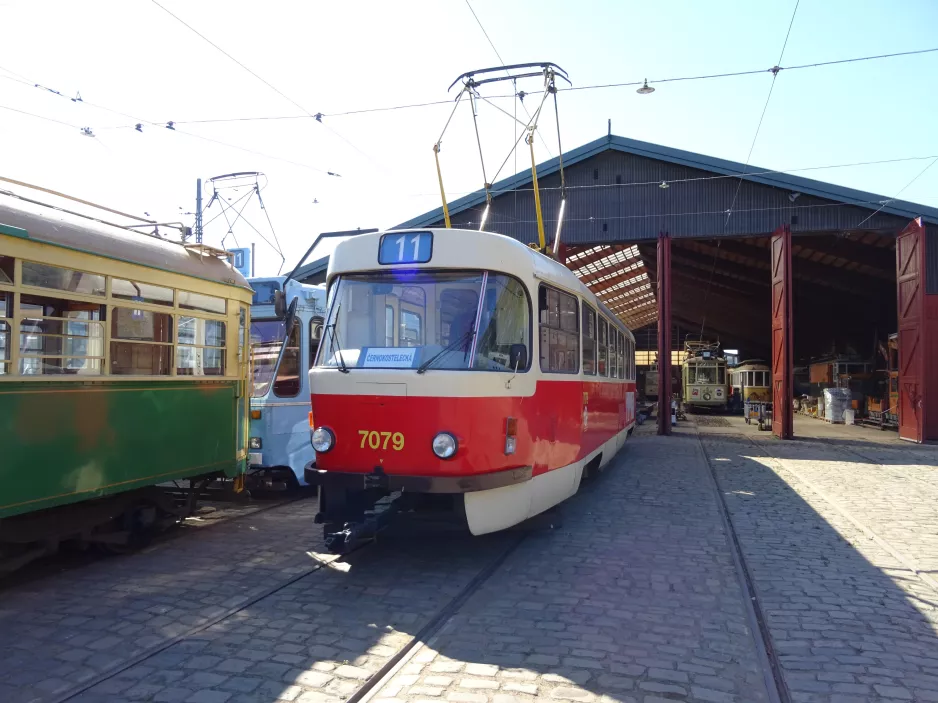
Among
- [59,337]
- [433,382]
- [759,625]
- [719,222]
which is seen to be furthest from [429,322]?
[719,222]

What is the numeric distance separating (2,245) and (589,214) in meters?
17.1

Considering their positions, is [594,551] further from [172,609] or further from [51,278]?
[51,278]

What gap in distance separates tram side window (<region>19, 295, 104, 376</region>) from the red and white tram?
1.82m

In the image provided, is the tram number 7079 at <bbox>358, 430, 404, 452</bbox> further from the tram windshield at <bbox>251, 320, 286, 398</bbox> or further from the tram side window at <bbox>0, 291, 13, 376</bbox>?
the tram windshield at <bbox>251, 320, 286, 398</bbox>

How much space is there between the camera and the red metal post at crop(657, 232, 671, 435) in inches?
789

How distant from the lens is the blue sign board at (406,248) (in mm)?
5961

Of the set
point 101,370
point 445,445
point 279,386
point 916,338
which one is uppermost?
point 916,338

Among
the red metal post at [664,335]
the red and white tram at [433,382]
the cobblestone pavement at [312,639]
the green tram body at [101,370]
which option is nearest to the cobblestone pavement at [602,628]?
the cobblestone pavement at [312,639]

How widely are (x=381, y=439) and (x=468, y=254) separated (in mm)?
1658

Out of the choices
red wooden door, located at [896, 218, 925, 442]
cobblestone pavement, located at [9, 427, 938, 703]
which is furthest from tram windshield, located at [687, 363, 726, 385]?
cobblestone pavement, located at [9, 427, 938, 703]

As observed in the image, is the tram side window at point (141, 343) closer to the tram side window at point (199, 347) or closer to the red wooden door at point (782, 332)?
the tram side window at point (199, 347)

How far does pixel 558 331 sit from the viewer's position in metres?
6.98

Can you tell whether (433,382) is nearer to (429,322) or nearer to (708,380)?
(429,322)

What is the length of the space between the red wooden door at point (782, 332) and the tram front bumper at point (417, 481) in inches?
611
